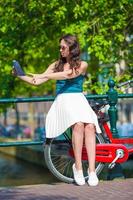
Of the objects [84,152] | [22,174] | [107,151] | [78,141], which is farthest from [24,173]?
[78,141]

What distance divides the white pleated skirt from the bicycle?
29cm

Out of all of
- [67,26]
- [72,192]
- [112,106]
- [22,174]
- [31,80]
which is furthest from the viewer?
[22,174]

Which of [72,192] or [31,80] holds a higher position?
[31,80]

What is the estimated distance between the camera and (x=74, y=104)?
299 inches

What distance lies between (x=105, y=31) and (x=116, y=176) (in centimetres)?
491

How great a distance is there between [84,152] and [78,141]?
305 millimetres

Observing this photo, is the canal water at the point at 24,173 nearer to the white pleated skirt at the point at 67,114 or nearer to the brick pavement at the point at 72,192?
the brick pavement at the point at 72,192

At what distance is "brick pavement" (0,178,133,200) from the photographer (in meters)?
7.01

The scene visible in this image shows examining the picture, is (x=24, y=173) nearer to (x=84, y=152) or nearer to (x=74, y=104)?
(x=84, y=152)

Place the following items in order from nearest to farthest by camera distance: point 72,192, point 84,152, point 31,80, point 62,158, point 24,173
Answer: point 72,192 → point 31,80 → point 84,152 → point 62,158 → point 24,173

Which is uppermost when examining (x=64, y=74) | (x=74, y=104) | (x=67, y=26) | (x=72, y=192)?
(x=67, y=26)

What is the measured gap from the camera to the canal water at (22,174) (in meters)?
15.2

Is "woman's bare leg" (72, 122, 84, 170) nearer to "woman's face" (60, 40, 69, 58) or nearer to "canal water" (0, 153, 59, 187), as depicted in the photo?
"woman's face" (60, 40, 69, 58)

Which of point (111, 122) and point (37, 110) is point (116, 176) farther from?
point (37, 110)
